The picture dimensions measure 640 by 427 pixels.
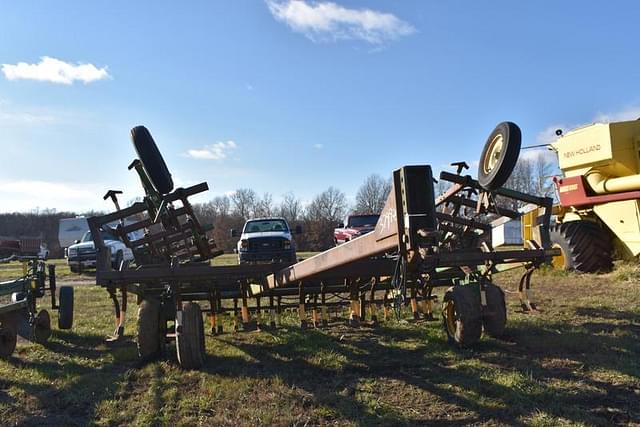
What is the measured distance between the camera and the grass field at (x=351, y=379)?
13.3 ft

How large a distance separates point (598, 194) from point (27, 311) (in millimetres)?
10450

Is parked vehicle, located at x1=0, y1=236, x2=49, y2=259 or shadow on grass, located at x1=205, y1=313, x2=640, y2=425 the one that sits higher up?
parked vehicle, located at x1=0, y1=236, x2=49, y2=259

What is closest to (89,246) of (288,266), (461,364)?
(288,266)

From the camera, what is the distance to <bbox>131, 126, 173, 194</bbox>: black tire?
604cm

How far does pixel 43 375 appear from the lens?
210 inches

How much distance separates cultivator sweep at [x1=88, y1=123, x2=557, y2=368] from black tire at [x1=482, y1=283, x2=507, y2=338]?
11 millimetres

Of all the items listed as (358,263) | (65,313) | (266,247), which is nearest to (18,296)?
(65,313)

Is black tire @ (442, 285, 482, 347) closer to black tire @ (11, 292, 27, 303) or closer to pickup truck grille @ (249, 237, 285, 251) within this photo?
black tire @ (11, 292, 27, 303)

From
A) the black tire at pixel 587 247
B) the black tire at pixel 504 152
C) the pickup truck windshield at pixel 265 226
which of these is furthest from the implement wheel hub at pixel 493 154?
the pickup truck windshield at pixel 265 226

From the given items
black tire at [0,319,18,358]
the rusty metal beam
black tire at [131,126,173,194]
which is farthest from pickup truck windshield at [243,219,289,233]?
the rusty metal beam

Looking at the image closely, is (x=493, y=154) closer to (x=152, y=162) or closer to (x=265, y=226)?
(x=152, y=162)

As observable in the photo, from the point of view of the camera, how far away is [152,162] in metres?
6.05

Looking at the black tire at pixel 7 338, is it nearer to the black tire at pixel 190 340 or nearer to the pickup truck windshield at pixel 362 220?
the black tire at pixel 190 340

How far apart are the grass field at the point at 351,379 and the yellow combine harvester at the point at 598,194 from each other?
3.64m
